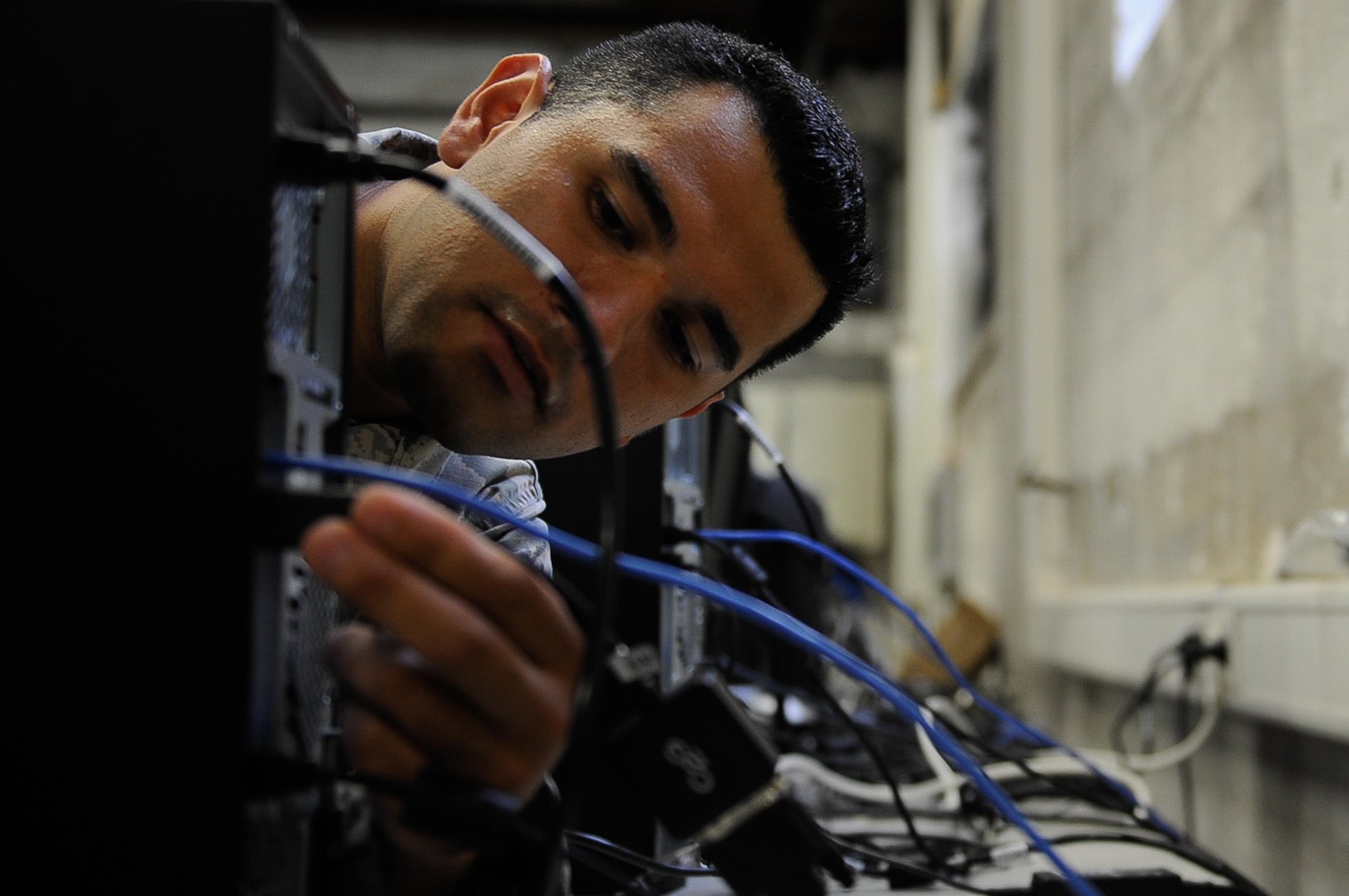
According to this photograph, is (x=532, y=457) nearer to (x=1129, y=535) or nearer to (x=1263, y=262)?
(x=1263, y=262)

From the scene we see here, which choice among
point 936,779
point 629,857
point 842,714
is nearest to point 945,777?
point 936,779

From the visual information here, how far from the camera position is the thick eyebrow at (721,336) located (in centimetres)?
75

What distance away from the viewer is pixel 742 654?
146cm

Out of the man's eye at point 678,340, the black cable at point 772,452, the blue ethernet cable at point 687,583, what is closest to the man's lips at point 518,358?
the man's eye at point 678,340

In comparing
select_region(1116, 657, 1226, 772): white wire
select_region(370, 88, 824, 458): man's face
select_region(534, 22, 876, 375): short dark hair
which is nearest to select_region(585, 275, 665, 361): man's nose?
select_region(370, 88, 824, 458): man's face

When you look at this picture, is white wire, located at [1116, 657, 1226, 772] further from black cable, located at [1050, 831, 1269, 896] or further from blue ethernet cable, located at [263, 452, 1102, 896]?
blue ethernet cable, located at [263, 452, 1102, 896]

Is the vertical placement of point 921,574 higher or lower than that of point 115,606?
lower

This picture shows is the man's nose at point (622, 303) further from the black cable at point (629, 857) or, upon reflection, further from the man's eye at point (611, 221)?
the black cable at point (629, 857)

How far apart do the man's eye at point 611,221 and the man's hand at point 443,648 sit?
387 millimetres

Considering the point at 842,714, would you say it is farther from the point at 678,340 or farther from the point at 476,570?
the point at 476,570

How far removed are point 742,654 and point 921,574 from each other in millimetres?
3376

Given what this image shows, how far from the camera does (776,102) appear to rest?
0.82 meters

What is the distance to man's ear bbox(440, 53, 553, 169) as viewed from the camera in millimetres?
871

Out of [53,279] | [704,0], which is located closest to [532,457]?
[53,279]
